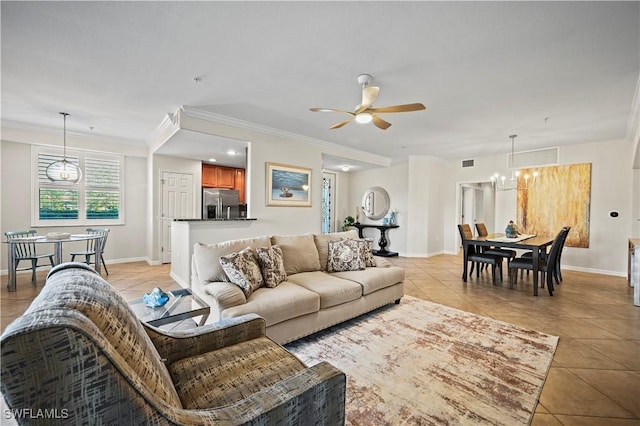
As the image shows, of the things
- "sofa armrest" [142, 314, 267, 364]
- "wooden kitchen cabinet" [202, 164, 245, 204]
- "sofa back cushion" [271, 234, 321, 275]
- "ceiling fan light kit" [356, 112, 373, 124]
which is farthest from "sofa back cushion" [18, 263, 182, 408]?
"wooden kitchen cabinet" [202, 164, 245, 204]

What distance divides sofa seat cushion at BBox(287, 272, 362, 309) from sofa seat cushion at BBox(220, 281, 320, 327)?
10 centimetres

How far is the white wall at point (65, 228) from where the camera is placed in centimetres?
470

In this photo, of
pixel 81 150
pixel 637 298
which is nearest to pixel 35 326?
pixel 637 298

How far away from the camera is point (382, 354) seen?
233cm

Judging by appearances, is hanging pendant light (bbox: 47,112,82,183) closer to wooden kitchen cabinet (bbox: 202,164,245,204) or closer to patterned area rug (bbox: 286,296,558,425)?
wooden kitchen cabinet (bbox: 202,164,245,204)

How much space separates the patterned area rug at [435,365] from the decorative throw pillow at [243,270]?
0.63 m

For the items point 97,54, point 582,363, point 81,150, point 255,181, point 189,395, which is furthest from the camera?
point 81,150

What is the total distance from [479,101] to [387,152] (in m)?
3.20

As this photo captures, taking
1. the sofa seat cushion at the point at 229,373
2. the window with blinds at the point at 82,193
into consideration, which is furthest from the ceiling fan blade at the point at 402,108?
the window with blinds at the point at 82,193

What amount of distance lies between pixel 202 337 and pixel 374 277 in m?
2.03

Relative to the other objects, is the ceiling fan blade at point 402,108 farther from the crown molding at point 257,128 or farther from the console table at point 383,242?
the console table at point 383,242

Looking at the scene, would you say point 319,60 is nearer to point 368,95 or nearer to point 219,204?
point 368,95

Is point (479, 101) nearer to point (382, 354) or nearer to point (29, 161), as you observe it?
point (382, 354)

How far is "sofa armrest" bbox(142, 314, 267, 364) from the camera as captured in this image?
139 centimetres
